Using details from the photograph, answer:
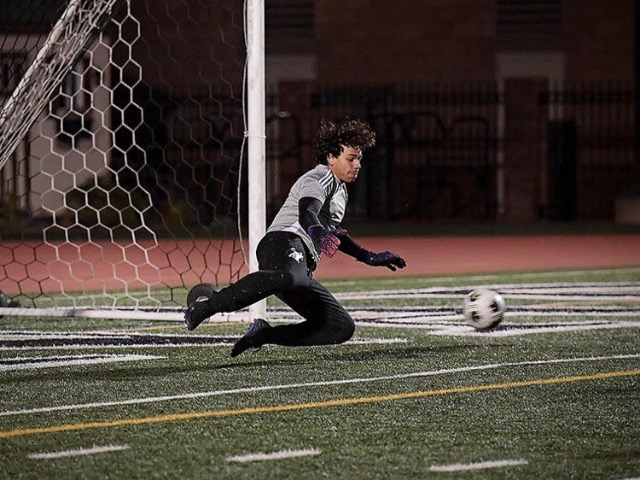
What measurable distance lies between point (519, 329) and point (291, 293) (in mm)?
2680

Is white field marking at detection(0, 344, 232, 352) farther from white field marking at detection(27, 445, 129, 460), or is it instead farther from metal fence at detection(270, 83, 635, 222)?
metal fence at detection(270, 83, 635, 222)

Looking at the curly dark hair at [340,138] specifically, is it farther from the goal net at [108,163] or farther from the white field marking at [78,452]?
the white field marking at [78,452]

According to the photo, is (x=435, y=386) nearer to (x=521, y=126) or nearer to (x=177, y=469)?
(x=177, y=469)

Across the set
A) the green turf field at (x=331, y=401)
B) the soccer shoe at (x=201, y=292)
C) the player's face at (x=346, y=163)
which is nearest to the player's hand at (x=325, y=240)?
the player's face at (x=346, y=163)

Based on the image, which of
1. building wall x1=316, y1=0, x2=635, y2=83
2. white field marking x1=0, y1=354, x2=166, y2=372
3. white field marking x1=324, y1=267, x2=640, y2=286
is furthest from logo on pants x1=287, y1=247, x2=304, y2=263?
building wall x1=316, y1=0, x2=635, y2=83

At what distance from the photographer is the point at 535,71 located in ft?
119

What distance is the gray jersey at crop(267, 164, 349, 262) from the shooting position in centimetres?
935

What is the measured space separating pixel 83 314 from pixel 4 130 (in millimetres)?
1826

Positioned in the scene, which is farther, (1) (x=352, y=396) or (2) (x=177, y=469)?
(1) (x=352, y=396)

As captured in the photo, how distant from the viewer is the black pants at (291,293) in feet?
30.5

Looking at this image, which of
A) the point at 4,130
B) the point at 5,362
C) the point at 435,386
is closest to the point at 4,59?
the point at 4,130

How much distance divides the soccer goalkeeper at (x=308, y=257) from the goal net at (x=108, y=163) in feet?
7.80

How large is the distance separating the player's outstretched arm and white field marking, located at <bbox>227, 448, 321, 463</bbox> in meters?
3.05

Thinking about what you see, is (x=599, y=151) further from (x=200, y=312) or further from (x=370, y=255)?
(x=200, y=312)
